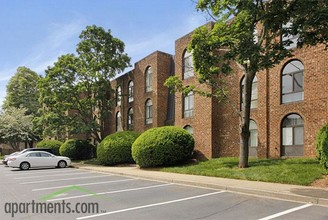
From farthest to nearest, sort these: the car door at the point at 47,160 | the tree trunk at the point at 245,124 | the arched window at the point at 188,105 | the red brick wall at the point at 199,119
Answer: the car door at the point at 47,160
the arched window at the point at 188,105
the red brick wall at the point at 199,119
the tree trunk at the point at 245,124

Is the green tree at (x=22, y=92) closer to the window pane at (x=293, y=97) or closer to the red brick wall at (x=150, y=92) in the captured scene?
the red brick wall at (x=150, y=92)

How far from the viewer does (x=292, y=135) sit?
17.6 m

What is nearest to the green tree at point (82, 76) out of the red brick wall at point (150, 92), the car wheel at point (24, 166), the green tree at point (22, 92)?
the red brick wall at point (150, 92)

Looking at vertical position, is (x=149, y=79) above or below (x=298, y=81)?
above

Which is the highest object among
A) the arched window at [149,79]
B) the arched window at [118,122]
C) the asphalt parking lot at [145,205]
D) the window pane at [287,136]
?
the arched window at [149,79]

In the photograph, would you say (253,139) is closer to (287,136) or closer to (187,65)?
(287,136)

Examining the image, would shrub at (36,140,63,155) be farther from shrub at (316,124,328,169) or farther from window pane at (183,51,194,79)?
shrub at (316,124,328,169)

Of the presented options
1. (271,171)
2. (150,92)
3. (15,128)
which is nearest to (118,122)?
(150,92)

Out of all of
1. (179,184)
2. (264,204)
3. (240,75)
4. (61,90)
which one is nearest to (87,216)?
(264,204)

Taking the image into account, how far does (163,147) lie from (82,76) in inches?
556

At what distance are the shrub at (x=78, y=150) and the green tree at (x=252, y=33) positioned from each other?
19.8m

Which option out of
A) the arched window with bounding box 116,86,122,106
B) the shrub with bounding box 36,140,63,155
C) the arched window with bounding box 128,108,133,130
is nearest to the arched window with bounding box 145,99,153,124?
the arched window with bounding box 128,108,133,130

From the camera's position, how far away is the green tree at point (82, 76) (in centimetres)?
3022

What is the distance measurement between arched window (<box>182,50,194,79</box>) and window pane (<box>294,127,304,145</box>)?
9.11 m
